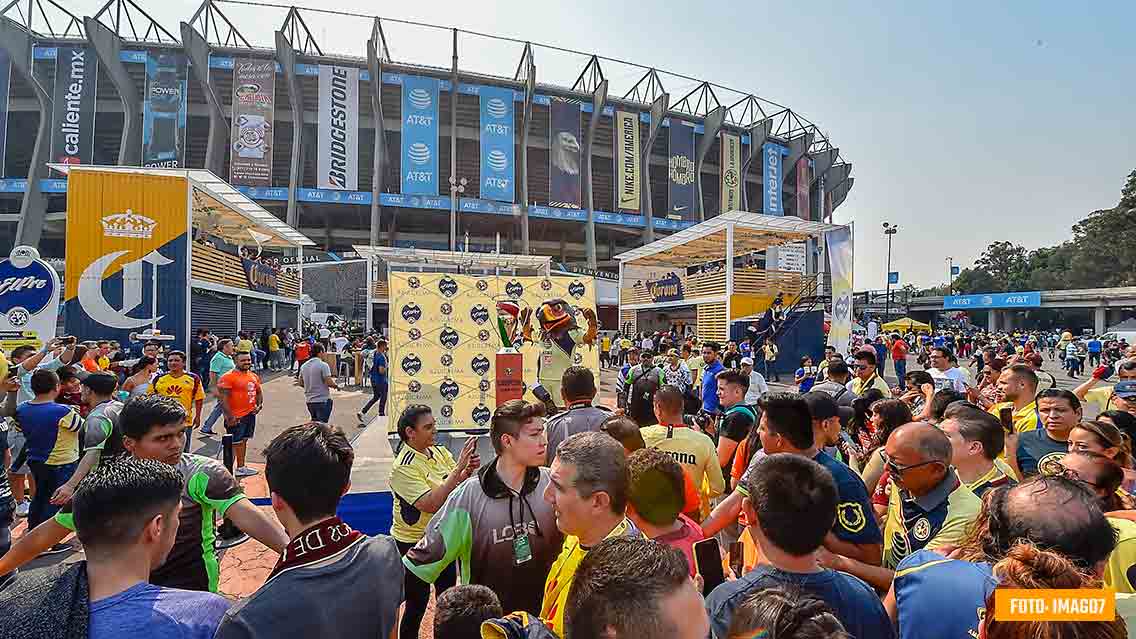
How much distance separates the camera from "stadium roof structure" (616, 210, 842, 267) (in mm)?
20281

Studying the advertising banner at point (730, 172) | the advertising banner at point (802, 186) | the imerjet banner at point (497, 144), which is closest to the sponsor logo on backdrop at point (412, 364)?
the imerjet banner at point (497, 144)

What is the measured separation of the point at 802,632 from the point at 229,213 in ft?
75.2

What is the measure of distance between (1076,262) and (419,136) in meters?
57.6

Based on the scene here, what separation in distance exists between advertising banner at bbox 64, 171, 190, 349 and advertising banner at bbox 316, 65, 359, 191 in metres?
20.8

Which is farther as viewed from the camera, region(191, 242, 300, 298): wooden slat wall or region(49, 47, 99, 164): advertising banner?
region(49, 47, 99, 164): advertising banner

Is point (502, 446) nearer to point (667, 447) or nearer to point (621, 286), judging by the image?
point (667, 447)

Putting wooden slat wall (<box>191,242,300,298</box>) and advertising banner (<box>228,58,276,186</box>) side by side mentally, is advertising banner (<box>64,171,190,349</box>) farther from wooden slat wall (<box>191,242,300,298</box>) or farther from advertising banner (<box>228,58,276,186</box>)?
advertising banner (<box>228,58,276,186</box>)

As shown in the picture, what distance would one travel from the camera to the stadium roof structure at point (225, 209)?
15693 mm

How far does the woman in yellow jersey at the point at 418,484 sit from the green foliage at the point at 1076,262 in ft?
203

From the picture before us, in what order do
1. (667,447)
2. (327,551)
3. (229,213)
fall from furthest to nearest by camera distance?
(229,213) < (667,447) < (327,551)

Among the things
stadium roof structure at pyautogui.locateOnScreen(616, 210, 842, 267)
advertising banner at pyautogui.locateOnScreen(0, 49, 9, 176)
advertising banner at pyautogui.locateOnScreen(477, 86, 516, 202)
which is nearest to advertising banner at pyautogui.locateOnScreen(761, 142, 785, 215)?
stadium roof structure at pyautogui.locateOnScreen(616, 210, 842, 267)

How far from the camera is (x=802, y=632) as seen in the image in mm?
1039

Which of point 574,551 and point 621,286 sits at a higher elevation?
point 621,286

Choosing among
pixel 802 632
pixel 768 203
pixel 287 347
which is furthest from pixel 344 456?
pixel 768 203
